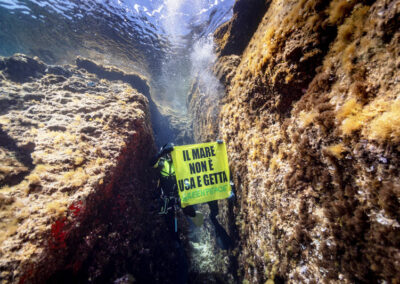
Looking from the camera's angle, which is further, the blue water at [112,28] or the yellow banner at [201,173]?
the blue water at [112,28]

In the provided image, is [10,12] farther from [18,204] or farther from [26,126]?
[18,204]

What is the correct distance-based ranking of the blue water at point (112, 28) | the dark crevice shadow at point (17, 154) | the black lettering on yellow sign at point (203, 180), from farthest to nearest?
the blue water at point (112, 28) < the black lettering on yellow sign at point (203, 180) < the dark crevice shadow at point (17, 154)

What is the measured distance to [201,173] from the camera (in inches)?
163

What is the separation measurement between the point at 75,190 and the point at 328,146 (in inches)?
162

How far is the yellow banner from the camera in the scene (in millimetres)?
4031

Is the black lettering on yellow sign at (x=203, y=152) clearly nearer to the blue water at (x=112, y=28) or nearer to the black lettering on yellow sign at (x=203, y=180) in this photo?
the black lettering on yellow sign at (x=203, y=180)

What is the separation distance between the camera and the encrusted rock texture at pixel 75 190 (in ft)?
7.37

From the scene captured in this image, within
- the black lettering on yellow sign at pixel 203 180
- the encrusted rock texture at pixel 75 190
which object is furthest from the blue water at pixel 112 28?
the black lettering on yellow sign at pixel 203 180

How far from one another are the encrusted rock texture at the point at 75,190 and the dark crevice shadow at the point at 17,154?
0.01 metres

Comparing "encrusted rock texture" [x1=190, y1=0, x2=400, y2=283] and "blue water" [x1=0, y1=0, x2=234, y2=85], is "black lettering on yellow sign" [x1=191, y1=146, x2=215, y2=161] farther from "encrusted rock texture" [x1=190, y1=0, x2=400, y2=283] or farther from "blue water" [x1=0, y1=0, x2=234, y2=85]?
"blue water" [x1=0, y1=0, x2=234, y2=85]

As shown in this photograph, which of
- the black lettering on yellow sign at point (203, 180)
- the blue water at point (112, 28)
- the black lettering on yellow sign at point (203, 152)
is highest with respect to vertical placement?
the blue water at point (112, 28)

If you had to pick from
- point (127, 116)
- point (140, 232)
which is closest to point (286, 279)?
point (140, 232)

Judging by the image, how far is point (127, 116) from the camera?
15.8 ft

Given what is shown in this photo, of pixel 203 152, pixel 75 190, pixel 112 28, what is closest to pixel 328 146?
pixel 203 152
